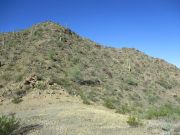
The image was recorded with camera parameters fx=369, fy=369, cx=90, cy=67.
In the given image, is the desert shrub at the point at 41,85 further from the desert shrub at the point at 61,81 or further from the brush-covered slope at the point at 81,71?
the desert shrub at the point at 61,81

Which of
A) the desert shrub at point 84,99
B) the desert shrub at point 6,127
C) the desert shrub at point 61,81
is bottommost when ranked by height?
the desert shrub at point 6,127

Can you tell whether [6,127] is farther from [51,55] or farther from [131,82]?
[131,82]

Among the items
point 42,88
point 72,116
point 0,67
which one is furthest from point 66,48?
point 72,116

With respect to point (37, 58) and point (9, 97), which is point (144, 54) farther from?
point (9, 97)

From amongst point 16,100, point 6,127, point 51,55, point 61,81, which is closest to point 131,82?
point 51,55

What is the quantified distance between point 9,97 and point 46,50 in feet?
38.2

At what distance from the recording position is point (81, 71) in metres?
36.4

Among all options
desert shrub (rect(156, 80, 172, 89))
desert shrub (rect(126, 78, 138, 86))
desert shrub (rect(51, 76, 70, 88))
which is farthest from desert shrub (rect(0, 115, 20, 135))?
desert shrub (rect(156, 80, 172, 89))

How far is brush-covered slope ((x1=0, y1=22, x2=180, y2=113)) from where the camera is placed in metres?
30.6

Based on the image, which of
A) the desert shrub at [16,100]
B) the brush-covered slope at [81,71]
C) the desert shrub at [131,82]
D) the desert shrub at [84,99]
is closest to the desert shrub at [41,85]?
the brush-covered slope at [81,71]

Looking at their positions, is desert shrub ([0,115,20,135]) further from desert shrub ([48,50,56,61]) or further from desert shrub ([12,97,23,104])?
desert shrub ([48,50,56,61])

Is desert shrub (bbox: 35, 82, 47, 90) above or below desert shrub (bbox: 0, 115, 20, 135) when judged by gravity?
above

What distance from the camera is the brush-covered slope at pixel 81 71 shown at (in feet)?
100

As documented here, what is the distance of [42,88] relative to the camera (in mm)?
28359
